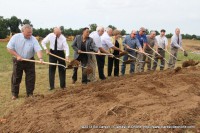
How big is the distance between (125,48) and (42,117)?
7145 millimetres

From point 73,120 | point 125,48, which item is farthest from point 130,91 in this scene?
point 125,48

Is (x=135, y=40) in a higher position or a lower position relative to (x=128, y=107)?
higher

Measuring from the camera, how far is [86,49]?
1070 centimetres

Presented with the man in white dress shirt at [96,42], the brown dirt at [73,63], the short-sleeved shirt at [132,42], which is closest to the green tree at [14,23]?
the short-sleeved shirt at [132,42]

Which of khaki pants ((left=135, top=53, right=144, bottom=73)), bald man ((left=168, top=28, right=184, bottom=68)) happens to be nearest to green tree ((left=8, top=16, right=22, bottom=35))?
bald man ((left=168, top=28, right=184, bottom=68))

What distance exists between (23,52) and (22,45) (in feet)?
0.61

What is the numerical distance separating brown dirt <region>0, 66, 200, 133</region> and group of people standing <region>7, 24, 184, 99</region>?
40.6 inches

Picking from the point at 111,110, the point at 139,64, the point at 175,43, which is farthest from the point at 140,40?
the point at 111,110

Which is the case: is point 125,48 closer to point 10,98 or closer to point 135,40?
point 135,40

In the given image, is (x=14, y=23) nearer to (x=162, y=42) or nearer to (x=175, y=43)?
(x=162, y=42)

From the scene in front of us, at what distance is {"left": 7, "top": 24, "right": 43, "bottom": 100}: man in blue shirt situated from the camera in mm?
8680

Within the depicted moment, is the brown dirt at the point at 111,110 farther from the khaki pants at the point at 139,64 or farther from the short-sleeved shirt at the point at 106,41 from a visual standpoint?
the khaki pants at the point at 139,64

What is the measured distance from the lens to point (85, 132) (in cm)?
558

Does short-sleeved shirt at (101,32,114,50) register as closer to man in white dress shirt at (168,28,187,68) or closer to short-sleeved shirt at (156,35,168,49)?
short-sleeved shirt at (156,35,168,49)
